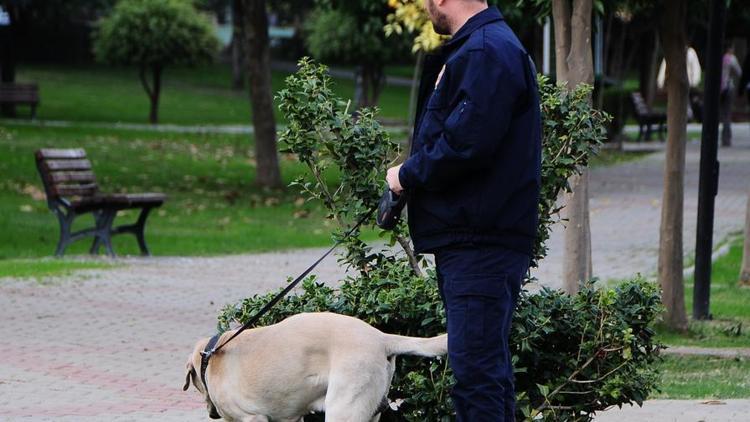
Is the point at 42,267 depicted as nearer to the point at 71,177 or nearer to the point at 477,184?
the point at 71,177

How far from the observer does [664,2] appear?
32.9 ft

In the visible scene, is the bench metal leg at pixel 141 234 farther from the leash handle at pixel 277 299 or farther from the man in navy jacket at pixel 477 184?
the man in navy jacket at pixel 477 184

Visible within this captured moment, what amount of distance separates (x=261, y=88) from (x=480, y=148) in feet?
56.3

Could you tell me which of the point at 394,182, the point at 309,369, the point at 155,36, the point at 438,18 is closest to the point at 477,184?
the point at 394,182

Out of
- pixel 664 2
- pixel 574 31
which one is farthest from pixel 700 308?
pixel 574 31

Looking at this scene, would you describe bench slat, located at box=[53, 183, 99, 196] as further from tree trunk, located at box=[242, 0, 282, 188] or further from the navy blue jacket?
the navy blue jacket

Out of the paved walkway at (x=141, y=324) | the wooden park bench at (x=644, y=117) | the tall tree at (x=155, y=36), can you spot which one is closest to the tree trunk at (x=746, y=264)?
the paved walkway at (x=141, y=324)

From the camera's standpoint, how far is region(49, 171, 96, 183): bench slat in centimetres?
1446

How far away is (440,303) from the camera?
215 inches

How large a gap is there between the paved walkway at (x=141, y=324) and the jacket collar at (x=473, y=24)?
9.42ft

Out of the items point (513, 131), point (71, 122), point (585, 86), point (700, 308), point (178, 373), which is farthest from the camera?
point (71, 122)

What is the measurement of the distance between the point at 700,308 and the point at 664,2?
7.88ft

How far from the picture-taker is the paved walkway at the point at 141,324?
7.17 meters

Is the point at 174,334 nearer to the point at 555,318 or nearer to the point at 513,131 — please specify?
the point at 555,318
